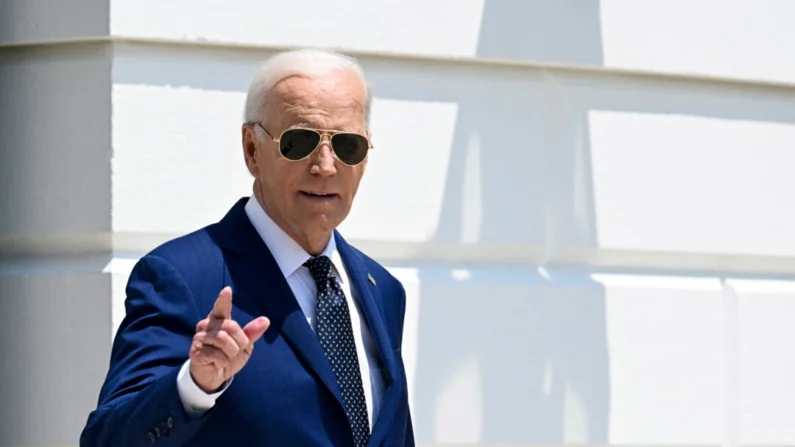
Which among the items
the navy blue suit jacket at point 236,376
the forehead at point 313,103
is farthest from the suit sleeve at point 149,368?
the forehead at point 313,103

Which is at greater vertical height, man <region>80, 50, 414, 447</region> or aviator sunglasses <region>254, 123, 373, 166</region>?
aviator sunglasses <region>254, 123, 373, 166</region>

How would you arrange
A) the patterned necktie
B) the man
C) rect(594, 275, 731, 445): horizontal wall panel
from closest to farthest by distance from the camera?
the man
the patterned necktie
rect(594, 275, 731, 445): horizontal wall panel

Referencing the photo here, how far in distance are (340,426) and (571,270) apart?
1.73 m

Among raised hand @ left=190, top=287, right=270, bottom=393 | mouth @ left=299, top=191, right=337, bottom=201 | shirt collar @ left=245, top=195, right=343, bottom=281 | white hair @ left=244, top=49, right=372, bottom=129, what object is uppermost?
white hair @ left=244, top=49, right=372, bottom=129

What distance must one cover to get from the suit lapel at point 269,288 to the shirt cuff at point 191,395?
10.3 inches

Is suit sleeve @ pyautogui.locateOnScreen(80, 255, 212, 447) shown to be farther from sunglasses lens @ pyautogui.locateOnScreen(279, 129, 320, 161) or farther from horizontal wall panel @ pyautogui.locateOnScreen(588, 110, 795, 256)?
horizontal wall panel @ pyautogui.locateOnScreen(588, 110, 795, 256)

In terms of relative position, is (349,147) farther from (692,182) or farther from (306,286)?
(692,182)

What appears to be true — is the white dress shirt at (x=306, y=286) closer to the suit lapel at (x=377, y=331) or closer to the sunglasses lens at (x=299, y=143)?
the suit lapel at (x=377, y=331)

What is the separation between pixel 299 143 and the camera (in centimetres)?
264

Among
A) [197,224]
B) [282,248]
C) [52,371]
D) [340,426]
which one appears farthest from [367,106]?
[52,371]

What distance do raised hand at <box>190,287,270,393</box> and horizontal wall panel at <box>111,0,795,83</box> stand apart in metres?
1.60

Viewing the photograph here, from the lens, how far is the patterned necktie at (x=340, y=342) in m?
2.61

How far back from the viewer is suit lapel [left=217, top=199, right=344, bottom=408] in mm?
2570

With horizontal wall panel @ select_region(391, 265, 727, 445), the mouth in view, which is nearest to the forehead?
the mouth
